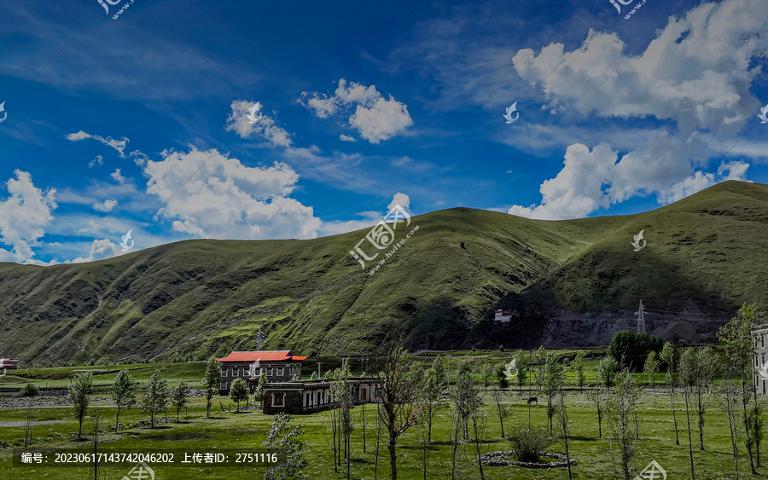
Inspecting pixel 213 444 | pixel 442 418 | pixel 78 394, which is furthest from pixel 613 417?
pixel 78 394

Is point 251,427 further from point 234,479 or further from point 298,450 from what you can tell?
point 298,450

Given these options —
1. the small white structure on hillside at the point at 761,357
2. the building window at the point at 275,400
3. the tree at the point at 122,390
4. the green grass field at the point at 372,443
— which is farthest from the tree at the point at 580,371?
the tree at the point at 122,390

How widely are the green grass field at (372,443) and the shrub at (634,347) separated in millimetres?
66586

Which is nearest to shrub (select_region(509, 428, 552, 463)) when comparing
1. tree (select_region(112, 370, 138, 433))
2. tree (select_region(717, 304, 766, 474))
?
tree (select_region(717, 304, 766, 474))

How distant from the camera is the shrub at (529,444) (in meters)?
53.1

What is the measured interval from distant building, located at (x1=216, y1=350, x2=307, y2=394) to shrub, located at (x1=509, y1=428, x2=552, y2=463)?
378ft

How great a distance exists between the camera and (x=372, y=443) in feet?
212

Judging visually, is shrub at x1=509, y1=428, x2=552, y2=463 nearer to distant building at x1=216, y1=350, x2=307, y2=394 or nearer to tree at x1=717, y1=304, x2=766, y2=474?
tree at x1=717, y1=304, x2=766, y2=474

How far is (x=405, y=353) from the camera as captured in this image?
33.1 meters

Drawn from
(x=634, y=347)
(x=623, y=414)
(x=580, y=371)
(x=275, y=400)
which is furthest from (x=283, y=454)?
(x=634, y=347)

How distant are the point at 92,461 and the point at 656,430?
62068 millimetres

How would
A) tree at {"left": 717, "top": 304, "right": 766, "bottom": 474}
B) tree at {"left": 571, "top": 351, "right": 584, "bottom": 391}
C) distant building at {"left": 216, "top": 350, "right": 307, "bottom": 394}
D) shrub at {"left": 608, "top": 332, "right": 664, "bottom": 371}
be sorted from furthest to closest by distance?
shrub at {"left": 608, "top": 332, "right": 664, "bottom": 371} → distant building at {"left": 216, "top": 350, "right": 307, "bottom": 394} → tree at {"left": 571, "top": 351, "right": 584, "bottom": 391} → tree at {"left": 717, "top": 304, "right": 766, "bottom": 474}

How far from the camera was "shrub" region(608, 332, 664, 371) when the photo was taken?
16750cm

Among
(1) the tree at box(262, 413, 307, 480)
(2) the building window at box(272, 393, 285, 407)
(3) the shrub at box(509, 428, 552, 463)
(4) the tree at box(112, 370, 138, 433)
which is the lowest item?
(2) the building window at box(272, 393, 285, 407)
